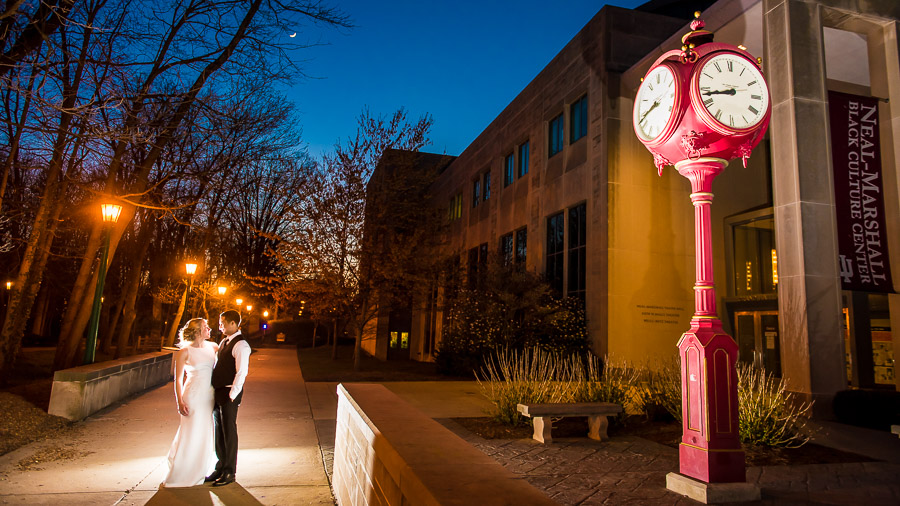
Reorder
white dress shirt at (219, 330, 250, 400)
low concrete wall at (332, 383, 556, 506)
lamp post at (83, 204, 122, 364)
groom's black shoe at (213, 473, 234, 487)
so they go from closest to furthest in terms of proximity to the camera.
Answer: low concrete wall at (332, 383, 556, 506)
groom's black shoe at (213, 473, 234, 487)
white dress shirt at (219, 330, 250, 400)
lamp post at (83, 204, 122, 364)

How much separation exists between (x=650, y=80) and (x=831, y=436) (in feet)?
22.3

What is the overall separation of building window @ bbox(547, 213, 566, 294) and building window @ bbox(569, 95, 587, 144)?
2.90m

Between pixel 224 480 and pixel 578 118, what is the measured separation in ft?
56.5

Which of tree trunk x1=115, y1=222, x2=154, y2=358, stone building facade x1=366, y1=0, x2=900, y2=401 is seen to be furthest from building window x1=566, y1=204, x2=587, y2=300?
tree trunk x1=115, y1=222, x2=154, y2=358

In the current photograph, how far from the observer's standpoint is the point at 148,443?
8031 millimetres

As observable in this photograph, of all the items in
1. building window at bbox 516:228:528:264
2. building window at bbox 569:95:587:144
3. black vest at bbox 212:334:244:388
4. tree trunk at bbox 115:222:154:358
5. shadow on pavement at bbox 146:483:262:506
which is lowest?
shadow on pavement at bbox 146:483:262:506

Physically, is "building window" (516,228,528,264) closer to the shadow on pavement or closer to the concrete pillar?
the concrete pillar

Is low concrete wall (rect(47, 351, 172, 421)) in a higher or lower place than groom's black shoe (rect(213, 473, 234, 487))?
higher

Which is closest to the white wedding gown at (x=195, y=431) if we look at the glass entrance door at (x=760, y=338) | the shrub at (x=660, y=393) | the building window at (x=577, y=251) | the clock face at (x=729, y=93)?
the clock face at (x=729, y=93)

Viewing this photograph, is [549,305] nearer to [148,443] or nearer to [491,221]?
[491,221]

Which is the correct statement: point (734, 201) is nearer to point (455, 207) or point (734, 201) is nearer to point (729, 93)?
point (729, 93)

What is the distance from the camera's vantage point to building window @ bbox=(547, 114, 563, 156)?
21.3 metres

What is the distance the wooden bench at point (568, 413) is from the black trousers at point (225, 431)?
3.95 meters

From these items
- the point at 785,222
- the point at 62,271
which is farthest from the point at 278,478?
the point at 62,271
